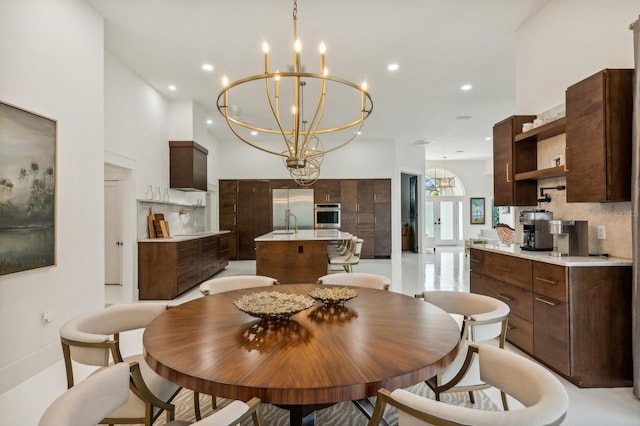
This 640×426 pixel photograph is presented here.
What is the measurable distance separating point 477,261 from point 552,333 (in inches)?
50.0

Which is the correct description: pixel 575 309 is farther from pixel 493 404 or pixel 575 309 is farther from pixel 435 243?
pixel 435 243

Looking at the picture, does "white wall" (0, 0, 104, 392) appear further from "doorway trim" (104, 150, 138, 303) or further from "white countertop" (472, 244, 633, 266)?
"white countertop" (472, 244, 633, 266)

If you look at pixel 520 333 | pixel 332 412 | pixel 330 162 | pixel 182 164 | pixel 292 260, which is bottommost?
pixel 332 412

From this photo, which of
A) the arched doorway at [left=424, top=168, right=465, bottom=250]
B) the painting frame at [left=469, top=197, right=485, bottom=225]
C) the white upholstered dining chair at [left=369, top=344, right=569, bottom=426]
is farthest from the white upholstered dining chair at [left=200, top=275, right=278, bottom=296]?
the painting frame at [left=469, top=197, right=485, bottom=225]

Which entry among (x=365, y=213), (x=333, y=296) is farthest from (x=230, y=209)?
(x=333, y=296)

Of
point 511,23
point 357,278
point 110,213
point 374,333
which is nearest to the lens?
point 374,333

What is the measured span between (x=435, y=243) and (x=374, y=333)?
13.0 meters

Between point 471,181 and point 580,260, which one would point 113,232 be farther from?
point 471,181

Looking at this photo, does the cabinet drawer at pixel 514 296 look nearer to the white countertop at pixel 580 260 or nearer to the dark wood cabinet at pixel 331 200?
the white countertop at pixel 580 260

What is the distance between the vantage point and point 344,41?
4.15m

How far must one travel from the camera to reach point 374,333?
1.39m

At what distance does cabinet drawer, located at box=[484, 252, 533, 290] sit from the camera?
9.61 ft

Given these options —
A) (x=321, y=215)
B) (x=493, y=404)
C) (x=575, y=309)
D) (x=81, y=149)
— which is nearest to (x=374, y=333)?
(x=493, y=404)

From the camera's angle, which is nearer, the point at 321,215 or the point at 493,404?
the point at 493,404
